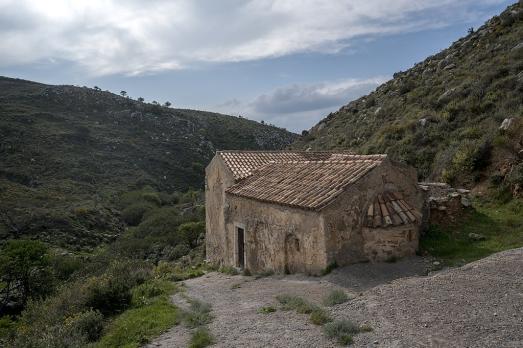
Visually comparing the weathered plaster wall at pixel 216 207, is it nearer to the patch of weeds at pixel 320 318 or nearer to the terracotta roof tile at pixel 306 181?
the terracotta roof tile at pixel 306 181

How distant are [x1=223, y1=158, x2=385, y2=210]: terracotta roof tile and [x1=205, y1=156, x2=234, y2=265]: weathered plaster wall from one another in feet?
3.95

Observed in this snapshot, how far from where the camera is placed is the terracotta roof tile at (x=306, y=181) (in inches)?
430

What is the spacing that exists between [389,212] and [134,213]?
30.3 m

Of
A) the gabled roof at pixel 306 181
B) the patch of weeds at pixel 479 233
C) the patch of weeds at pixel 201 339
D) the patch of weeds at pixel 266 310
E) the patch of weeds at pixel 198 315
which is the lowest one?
the patch of weeds at pixel 198 315

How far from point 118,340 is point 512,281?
745cm

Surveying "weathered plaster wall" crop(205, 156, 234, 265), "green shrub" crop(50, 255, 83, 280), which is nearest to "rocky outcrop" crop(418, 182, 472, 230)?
"weathered plaster wall" crop(205, 156, 234, 265)

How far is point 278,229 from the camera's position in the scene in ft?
39.6

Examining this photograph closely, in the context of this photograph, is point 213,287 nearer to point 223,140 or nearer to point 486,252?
point 486,252

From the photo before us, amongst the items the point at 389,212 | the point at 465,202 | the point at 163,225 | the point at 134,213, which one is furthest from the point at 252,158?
the point at 134,213

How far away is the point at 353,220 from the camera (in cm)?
1068

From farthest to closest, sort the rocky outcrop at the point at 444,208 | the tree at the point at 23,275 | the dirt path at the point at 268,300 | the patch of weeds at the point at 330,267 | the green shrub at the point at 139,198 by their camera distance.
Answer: the green shrub at the point at 139,198, the tree at the point at 23,275, the rocky outcrop at the point at 444,208, the patch of weeds at the point at 330,267, the dirt path at the point at 268,300

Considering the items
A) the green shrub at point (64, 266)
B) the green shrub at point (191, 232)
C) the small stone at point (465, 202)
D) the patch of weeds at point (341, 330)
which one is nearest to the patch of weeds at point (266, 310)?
the patch of weeds at point (341, 330)

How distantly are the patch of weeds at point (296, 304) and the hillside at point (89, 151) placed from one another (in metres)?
26.1

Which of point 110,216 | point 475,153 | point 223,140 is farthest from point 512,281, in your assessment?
point 223,140
